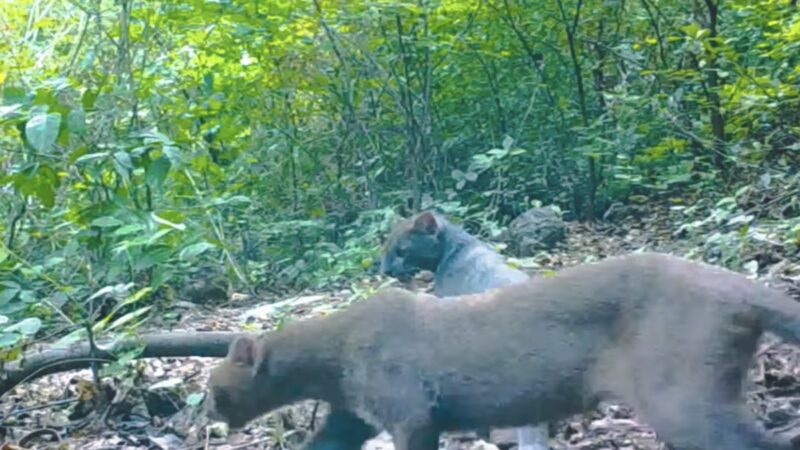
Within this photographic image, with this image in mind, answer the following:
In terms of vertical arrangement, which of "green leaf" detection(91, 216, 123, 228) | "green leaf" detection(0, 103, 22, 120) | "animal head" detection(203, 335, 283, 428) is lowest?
"animal head" detection(203, 335, 283, 428)

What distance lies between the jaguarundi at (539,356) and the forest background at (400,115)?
2877mm

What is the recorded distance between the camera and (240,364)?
4.10 m

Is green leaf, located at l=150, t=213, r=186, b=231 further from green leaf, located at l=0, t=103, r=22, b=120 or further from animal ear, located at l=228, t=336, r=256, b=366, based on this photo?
animal ear, located at l=228, t=336, r=256, b=366

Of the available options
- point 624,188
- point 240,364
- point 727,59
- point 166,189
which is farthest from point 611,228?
point 240,364

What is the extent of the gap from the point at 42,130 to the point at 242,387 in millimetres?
1400

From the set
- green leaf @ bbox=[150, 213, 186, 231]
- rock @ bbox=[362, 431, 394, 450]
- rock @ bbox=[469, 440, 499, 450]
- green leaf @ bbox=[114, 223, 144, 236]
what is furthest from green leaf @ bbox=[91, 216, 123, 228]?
rock @ bbox=[469, 440, 499, 450]

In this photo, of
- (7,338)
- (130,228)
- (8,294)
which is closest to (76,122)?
(130,228)

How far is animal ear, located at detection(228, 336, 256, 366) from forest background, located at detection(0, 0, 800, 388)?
264cm

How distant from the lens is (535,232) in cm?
876

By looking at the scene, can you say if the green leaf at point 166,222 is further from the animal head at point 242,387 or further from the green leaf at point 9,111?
the animal head at point 242,387

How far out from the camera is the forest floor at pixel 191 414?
4.38 meters

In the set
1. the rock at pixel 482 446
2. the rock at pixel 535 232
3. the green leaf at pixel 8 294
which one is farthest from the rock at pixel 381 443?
the rock at pixel 535 232

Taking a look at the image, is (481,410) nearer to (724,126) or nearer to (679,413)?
(679,413)

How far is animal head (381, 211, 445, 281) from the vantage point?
679 cm
